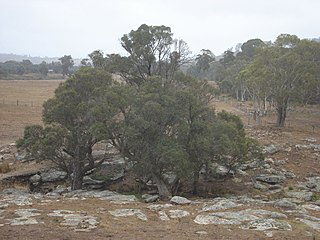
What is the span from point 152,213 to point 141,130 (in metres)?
5.41

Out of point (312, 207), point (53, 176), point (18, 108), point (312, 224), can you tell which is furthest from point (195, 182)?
point (18, 108)

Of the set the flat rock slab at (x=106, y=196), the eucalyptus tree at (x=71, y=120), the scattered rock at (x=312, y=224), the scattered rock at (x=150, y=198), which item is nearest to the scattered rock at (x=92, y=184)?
the eucalyptus tree at (x=71, y=120)

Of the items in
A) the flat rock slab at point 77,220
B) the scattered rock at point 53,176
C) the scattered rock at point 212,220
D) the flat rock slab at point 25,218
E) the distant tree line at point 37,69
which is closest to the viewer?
the flat rock slab at point 77,220

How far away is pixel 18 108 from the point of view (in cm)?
6009

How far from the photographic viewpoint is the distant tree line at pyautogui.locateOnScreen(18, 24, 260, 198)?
22.1m

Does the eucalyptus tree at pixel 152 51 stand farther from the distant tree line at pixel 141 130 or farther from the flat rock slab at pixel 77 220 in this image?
the flat rock slab at pixel 77 220

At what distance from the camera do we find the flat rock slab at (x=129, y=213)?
17.6 metres

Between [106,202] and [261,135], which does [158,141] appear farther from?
[261,135]

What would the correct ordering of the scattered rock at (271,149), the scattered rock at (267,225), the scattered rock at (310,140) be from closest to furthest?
the scattered rock at (267,225) < the scattered rock at (271,149) < the scattered rock at (310,140)

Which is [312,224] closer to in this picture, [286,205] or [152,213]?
[286,205]

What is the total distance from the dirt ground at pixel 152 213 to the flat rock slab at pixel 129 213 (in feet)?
1.26

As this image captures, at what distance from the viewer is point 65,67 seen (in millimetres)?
129000

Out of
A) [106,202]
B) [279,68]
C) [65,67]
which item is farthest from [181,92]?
[65,67]

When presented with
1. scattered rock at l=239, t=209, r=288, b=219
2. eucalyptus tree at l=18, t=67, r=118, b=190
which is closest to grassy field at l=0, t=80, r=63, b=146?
eucalyptus tree at l=18, t=67, r=118, b=190
